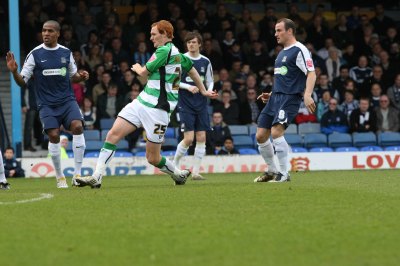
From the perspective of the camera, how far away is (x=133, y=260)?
618 centimetres

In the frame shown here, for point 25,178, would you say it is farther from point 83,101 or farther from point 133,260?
point 133,260

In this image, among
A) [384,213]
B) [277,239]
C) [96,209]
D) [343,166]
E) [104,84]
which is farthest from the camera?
[104,84]

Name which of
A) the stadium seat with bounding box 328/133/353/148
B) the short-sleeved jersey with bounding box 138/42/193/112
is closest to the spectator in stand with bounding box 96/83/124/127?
the stadium seat with bounding box 328/133/353/148

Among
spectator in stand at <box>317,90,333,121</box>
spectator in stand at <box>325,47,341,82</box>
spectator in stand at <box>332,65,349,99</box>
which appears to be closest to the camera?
spectator in stand at <box>317,90,333,121</box>

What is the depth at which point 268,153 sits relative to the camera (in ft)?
43.1

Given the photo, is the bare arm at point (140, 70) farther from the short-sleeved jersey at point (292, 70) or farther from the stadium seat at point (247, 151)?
the stadium seat at point (247, 151)

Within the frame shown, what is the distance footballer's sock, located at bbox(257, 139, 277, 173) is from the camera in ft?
42.9

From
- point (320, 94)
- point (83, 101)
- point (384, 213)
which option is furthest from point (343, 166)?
point (384, 213)

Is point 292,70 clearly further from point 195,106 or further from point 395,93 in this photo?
point 395,93

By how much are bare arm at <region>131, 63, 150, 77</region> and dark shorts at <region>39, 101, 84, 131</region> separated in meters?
1.63

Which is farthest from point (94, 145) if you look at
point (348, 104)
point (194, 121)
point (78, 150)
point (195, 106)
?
point (78, 150)

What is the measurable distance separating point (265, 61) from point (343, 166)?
4427 mm

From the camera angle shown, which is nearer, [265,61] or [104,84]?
[104,84]

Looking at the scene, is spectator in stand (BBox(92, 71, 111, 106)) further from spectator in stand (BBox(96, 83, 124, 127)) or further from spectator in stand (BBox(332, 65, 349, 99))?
spectator in stand (BBox(332, 65, 349, 99))
